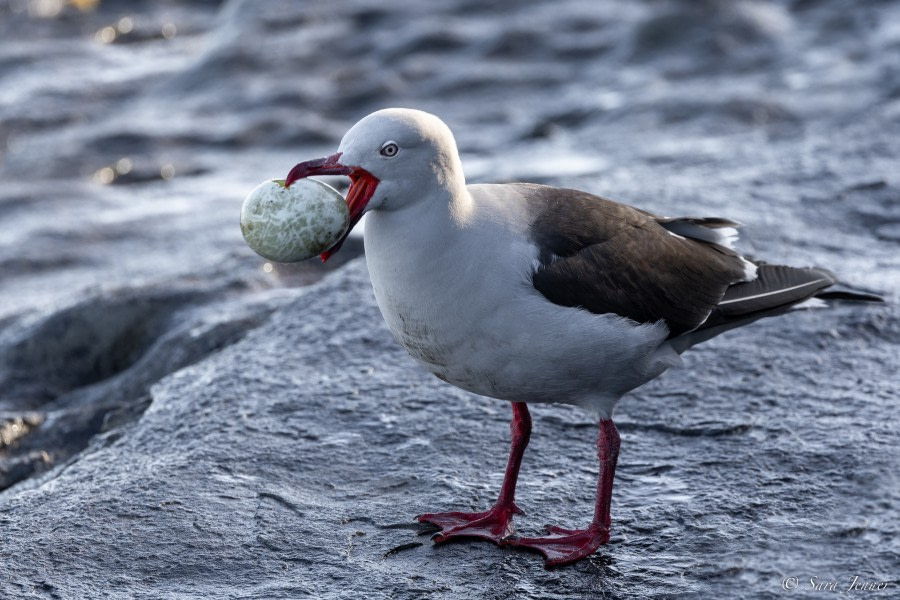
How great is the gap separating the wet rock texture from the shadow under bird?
1.45 ft

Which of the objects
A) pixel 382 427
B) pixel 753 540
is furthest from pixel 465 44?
pixel 753 540

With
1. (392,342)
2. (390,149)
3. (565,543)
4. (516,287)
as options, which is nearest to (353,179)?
Result: (390,149)

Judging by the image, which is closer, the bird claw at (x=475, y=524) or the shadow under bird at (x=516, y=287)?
the shadow under bird at (x=516, y=287)

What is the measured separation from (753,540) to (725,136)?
22.7ft

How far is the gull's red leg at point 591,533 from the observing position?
455 cm

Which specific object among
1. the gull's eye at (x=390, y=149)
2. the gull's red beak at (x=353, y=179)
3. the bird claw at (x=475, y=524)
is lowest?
the bird claw at (x=475, y=524)

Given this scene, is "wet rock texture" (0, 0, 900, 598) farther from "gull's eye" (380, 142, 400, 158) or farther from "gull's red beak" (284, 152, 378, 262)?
"gull's eye" (380, 142, 400, 158)

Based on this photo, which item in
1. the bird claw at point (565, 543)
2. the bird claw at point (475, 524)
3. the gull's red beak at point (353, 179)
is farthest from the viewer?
the bird claw at point (475, 524)

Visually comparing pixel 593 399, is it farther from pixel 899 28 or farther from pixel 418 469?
pixel 899 28

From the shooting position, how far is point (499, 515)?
4812mm

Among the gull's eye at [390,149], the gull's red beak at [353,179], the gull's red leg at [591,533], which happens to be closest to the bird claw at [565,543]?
the gull's red leg at [591,533]

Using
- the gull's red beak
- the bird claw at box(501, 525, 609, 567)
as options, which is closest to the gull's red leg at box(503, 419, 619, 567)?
the bird claw at box(501, 525, 609, 567)

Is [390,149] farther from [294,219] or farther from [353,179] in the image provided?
[294,219]

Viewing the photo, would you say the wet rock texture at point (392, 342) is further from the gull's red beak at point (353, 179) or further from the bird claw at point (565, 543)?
the gull's red beak at point (353, 179)
